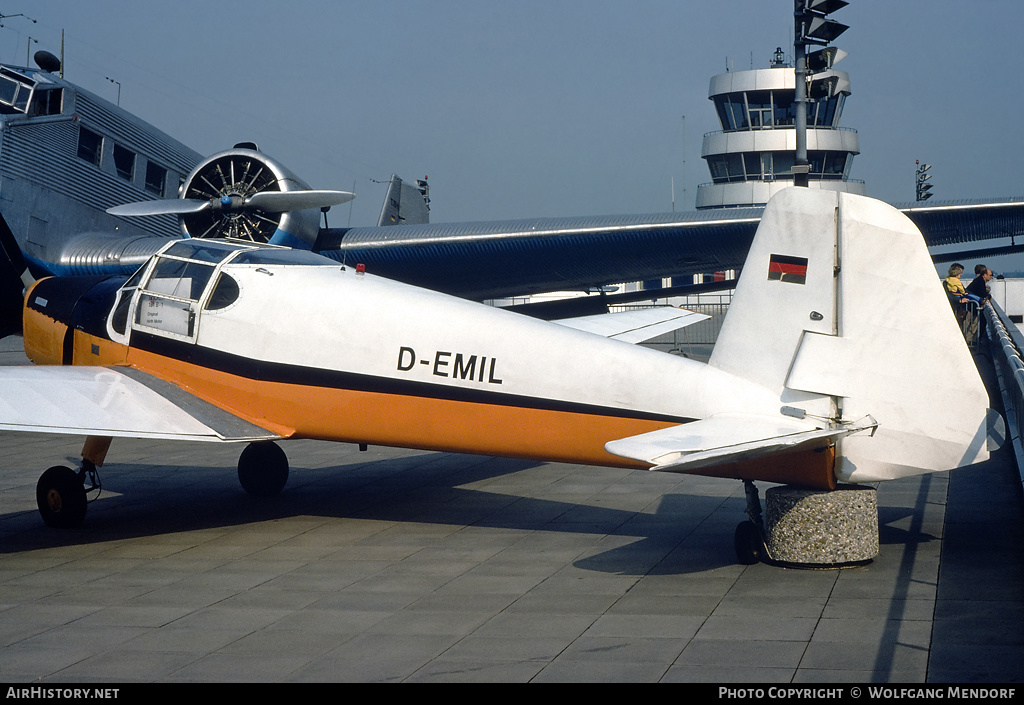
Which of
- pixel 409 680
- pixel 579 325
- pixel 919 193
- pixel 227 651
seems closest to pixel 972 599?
pixel 409 680

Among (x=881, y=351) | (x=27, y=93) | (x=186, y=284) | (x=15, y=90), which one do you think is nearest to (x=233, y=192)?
(x=27, y=93)

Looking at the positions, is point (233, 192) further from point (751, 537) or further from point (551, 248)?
point (751, 537)

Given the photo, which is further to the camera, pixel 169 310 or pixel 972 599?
pixel 169 310

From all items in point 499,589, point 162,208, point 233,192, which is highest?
point 233,192

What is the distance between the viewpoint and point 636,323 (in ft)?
40.2

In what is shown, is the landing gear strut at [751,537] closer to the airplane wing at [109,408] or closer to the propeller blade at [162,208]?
the airplane wing at [109,408]

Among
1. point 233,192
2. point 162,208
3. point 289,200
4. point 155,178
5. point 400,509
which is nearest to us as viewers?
point 400,509

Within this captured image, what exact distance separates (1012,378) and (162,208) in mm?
13323

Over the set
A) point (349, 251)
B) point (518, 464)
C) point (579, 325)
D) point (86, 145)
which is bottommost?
point (518, 464)

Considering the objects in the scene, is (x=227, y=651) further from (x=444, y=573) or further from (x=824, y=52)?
(x=824, y=52)

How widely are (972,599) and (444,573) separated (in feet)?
11.8

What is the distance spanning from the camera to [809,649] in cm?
507

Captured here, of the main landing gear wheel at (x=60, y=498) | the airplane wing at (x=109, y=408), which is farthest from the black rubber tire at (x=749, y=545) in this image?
the main landing gear wheel at (x=60, y=498)

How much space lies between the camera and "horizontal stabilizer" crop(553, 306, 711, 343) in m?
11.9
